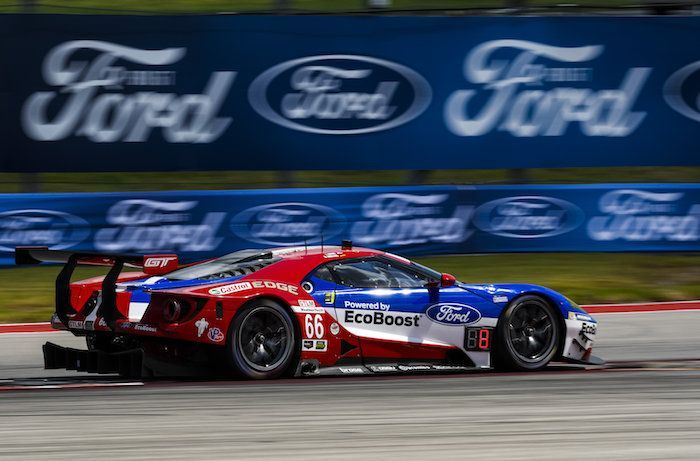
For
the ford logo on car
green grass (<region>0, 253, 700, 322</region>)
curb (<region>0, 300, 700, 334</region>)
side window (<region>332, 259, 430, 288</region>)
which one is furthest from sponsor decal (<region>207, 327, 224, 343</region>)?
curb (<region>0, 300, 700, 334</region>)

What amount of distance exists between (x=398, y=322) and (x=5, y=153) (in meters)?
8.91

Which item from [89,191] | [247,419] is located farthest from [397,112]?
[247,419]

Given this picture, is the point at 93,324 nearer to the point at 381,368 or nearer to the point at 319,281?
the point at 319,281

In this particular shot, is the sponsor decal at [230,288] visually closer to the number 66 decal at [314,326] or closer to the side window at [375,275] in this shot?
the number 66 decal at [314,326]

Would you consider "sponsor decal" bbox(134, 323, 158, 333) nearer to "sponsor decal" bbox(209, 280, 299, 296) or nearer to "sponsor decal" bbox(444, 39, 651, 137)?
"sponsor decal" bbox(209, 280, 299, 296)

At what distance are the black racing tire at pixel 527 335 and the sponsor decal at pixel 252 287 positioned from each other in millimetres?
1806

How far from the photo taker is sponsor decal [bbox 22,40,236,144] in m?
16.5

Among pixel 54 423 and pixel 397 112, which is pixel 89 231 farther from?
pixel 54 423

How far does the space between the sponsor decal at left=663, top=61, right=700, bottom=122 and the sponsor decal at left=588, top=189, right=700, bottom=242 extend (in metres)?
1.86

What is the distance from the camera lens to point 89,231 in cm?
1593

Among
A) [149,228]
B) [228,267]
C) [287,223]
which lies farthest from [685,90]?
[228,267]

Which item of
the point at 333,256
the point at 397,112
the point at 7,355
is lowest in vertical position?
the point at 7,355

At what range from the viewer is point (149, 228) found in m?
16.0

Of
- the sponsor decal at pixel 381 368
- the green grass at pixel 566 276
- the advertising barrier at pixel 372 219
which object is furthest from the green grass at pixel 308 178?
the sponsor decal at pixel 381 368
